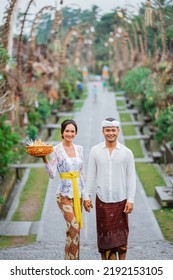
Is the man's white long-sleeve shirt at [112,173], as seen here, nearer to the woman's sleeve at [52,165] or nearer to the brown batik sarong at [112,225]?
the brown batik sarong at [112,225]

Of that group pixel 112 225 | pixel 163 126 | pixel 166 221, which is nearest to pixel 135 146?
pixel 163 126

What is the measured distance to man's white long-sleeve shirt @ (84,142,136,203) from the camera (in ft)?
21.7

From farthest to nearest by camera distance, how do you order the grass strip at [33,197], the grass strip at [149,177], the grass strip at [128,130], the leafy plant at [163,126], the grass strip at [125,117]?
the grass strip at [125,117] → the grass strip at [128,130] → the leafy plant at [163,126] → the grass strip at [149,177] → the grass strip at [33,197]

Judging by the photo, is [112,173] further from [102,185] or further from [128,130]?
[128,130]

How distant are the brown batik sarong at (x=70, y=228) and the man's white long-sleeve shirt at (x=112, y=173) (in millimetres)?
383

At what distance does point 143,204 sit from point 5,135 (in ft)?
9.52

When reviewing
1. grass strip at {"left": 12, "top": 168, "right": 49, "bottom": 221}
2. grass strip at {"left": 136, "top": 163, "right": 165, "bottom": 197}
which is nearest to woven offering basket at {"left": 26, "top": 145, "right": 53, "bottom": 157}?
grass strip at {"left": 12, "top": 168, "right": 49, "bottom": 221}

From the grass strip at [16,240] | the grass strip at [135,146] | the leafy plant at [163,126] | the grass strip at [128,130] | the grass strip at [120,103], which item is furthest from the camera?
the grass strip at [120,103]

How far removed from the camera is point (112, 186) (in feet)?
21.7

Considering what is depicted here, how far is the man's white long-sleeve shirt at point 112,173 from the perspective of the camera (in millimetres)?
6605

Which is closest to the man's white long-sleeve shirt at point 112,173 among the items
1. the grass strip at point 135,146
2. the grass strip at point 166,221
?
the grass strip at point 166,221

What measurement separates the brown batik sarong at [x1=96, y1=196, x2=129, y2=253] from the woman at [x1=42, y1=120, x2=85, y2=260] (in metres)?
0.26
